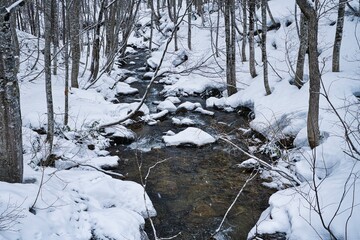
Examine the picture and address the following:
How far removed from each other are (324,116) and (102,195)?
662cm

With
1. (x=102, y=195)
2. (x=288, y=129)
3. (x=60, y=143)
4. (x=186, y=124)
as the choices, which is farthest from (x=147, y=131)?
(x=102, y=195)

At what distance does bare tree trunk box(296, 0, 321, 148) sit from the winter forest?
0.02 metres

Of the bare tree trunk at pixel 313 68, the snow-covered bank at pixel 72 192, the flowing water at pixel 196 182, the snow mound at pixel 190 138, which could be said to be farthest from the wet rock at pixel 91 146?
the bare tree trunk at pixel 313 68

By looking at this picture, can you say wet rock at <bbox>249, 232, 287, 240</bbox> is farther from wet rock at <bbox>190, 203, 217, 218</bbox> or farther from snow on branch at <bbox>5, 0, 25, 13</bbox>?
snow on branch at <bbox>5, 0, 25, 13</bbox>

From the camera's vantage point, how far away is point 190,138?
9.83m

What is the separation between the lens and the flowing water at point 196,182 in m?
5.91

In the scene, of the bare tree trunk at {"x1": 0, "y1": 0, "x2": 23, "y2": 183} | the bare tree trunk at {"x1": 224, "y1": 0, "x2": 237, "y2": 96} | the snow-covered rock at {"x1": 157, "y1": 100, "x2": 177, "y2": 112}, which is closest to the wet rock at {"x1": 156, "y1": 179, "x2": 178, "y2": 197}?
the bare tree trunk at {"x1": 0, "y1": 0, "x2": 23, "y2": 183}

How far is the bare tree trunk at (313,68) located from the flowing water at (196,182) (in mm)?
1828

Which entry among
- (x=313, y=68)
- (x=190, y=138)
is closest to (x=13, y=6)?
(x=313, y=68)

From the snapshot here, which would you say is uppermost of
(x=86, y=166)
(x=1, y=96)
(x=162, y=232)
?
(x=1, y=96)

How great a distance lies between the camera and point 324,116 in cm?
861

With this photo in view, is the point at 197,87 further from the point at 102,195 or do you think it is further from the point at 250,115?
the point at 102,195

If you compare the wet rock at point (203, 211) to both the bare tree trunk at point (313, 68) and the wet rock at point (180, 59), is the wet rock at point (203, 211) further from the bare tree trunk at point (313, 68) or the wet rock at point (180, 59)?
the wet rock at point (180, 59)

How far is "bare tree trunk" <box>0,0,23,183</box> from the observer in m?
3.86
